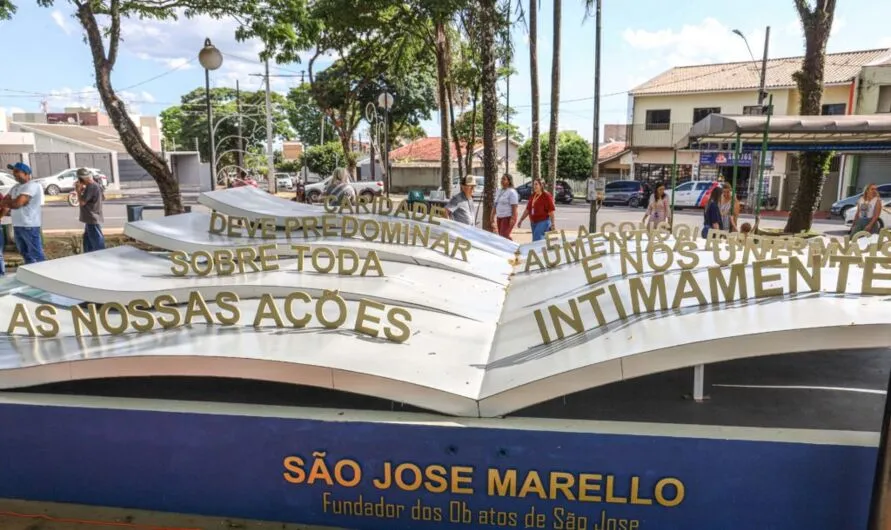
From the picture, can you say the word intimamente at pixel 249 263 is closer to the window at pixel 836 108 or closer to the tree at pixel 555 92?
the tree at pixel 555 92

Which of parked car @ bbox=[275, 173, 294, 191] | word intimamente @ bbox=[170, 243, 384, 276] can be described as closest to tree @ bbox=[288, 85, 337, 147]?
parked car @ bbox=[275, 173, 294, 191]

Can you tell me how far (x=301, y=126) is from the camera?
195 ft

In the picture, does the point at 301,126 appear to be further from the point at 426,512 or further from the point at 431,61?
the point at 426,512

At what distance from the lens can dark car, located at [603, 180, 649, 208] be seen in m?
31.5

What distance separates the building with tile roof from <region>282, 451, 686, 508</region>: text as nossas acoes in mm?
29112

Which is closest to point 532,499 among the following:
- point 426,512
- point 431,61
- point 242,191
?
point 426,512

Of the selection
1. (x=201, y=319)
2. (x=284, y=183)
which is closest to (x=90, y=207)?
(x=201, y=319)

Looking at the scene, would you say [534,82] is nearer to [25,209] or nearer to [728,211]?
[728,211]

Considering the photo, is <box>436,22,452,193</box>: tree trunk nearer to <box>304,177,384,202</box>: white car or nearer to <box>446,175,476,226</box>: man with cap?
<box>446,175,476,226</box>: man with cap

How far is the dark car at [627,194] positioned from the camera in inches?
1241

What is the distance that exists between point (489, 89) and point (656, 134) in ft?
90.0

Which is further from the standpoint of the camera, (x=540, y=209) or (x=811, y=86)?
(x=811, y=86)

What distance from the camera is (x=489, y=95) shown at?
11523 mm

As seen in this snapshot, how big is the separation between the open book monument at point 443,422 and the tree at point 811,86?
1251 cm
